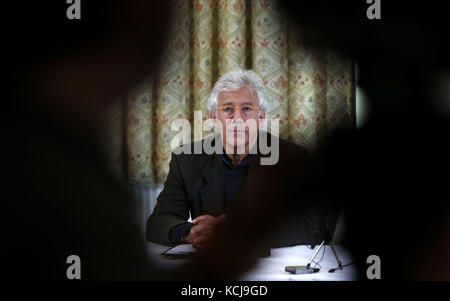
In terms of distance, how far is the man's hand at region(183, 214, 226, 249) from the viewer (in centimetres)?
115

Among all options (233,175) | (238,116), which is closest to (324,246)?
(233,175)

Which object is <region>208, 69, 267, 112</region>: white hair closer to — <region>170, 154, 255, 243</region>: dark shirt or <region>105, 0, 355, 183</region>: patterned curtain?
<region>105, 0, 355, 183</region>: patterned curtain

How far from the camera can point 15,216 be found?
1.23 metres

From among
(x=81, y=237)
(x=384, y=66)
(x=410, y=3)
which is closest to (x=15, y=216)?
(x=81, y=237)

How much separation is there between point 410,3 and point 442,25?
13cm

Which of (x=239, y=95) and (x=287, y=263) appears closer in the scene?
(x=287, y=263)

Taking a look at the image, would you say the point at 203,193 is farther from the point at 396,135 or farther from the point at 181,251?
the point at 396,135

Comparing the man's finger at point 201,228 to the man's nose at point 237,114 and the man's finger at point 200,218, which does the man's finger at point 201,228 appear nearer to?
the man's finger at point 200,218

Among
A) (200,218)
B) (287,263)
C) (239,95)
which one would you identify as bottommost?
(287,263)

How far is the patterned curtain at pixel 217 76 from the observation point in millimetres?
1203

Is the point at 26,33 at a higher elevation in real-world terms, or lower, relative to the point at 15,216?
higher

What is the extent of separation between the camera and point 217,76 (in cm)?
122

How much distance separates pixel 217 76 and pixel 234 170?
33cm
